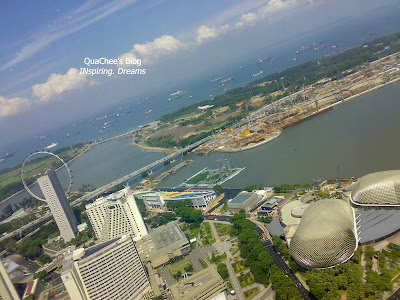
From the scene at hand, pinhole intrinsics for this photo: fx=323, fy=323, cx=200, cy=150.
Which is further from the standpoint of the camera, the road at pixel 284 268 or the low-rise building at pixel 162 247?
the low-rise building at pixel 162 247

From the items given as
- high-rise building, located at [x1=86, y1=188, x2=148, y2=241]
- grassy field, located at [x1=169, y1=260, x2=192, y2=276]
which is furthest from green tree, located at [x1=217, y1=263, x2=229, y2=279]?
high-rise building, located at [x1=86, y1=188, x2=148, y2=241]

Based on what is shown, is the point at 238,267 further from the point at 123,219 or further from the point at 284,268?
the point at 123,219

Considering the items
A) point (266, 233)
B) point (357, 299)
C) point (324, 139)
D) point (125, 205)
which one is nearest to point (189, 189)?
point (125, 205)

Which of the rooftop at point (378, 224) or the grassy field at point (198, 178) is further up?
Answer: the grassy field at point (198, 178)

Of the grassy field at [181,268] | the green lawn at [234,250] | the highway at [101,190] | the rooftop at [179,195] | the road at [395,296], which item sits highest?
the highway at [101,190]

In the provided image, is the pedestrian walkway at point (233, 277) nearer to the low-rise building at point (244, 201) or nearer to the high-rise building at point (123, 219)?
the low-rise building at point (244, 201)

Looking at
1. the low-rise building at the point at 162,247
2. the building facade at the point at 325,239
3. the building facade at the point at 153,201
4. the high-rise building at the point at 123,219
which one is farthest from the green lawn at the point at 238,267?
the building facade at the point at 153,201
